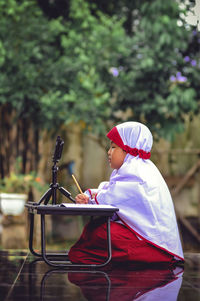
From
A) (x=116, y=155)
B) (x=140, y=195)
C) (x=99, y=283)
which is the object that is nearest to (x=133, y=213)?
(x=140, y=195)

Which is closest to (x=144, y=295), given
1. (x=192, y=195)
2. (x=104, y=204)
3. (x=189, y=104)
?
(x=104, y=204)

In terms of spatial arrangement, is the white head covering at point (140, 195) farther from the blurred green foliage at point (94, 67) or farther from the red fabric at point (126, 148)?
the blurred green foliage at point (94, 67)

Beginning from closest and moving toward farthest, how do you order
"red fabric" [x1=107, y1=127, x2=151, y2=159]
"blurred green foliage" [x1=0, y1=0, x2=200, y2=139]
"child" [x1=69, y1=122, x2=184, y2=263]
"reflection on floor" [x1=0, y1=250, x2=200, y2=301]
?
1. "reflection on floor" [x1=0, y1=250, x2=200, y2=301]
2. "child" [x1=69, y1=122, x2=184, y2=263]
3. "red fabric" [x1=107, y1=127, x2=151, y2=159]
4. "blurred green foliage" [x1=0, y1=0, x2=200, y2=139]

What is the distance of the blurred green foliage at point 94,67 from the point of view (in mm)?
7590

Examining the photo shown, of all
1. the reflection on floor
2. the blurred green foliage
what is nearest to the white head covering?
the reflection on floor

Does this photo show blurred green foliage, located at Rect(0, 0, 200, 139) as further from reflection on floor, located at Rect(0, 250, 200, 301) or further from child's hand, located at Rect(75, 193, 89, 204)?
reflection on floor, located at Rect(0, 250, 200, 301)

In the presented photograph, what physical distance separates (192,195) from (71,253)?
19.6 feet

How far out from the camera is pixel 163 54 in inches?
304

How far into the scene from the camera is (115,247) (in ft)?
11.4

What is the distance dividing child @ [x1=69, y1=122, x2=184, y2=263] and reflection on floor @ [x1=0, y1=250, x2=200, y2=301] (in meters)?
0.12

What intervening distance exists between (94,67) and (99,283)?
5.00 metres

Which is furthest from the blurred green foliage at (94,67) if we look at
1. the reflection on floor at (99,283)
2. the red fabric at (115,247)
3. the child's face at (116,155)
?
the reflection on floor at (99,283)

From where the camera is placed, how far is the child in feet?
11.3

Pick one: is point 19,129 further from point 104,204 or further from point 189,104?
point 104,204
